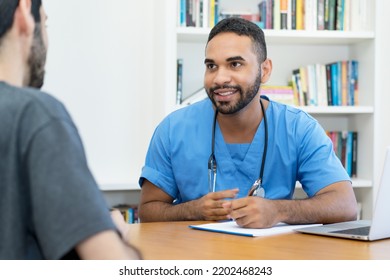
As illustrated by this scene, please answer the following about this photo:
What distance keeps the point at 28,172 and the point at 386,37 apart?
2.50 m

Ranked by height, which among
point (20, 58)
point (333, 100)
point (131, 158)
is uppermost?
point (20, 58)

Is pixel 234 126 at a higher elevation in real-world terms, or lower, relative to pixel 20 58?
lower

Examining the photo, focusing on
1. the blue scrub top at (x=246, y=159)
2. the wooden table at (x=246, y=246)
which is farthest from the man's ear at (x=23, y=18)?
the blue scrub top at (x=246, y=159)

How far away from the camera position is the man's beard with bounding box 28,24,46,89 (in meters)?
0.73

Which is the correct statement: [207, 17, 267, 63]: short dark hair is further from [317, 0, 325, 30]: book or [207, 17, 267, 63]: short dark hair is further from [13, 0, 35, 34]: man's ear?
[13, 0, 35, 34]: man's ear

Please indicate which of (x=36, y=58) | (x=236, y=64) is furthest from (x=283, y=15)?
(x=36, y=58)

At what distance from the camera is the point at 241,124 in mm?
1733

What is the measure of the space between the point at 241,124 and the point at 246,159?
4.6 inches

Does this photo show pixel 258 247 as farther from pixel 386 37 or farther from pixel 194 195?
pixel 386 37

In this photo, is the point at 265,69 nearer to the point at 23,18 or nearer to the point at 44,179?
the point at 23,18

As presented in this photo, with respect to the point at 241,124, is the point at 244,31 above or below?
above

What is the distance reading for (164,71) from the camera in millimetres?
2447

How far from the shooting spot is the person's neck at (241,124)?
5.63ft
